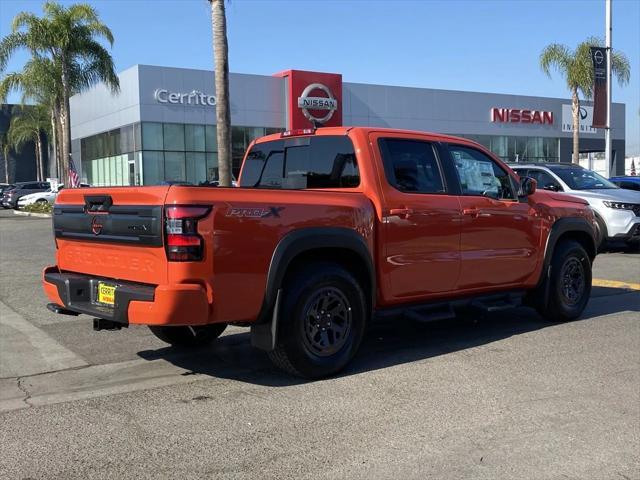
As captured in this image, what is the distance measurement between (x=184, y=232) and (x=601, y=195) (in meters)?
11.7

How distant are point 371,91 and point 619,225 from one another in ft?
97.0

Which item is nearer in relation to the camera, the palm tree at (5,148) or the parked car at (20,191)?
the parked car at (20,191)

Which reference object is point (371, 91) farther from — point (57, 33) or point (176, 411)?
point (176, 411)

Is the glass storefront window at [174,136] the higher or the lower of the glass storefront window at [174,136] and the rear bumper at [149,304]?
the higher

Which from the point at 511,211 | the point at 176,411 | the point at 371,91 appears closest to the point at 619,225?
the point at 511,211

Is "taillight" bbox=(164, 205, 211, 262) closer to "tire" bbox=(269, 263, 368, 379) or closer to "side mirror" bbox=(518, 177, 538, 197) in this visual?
"tire" bbox=(269, 263, 368, 379)

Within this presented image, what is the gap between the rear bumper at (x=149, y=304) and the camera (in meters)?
4.52

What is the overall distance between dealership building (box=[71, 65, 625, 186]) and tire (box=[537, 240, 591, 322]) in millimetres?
23714

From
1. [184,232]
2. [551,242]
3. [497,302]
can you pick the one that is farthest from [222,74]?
[184,232]

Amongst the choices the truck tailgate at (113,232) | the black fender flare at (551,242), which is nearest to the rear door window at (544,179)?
the black fender flare at (551,242)

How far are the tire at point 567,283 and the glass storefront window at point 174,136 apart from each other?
30.8m

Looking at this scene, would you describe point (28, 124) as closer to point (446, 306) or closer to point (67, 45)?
point (67, 45)

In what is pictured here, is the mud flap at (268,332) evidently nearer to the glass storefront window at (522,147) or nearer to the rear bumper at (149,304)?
the rear bumper at (149,304)

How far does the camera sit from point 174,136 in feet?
118
